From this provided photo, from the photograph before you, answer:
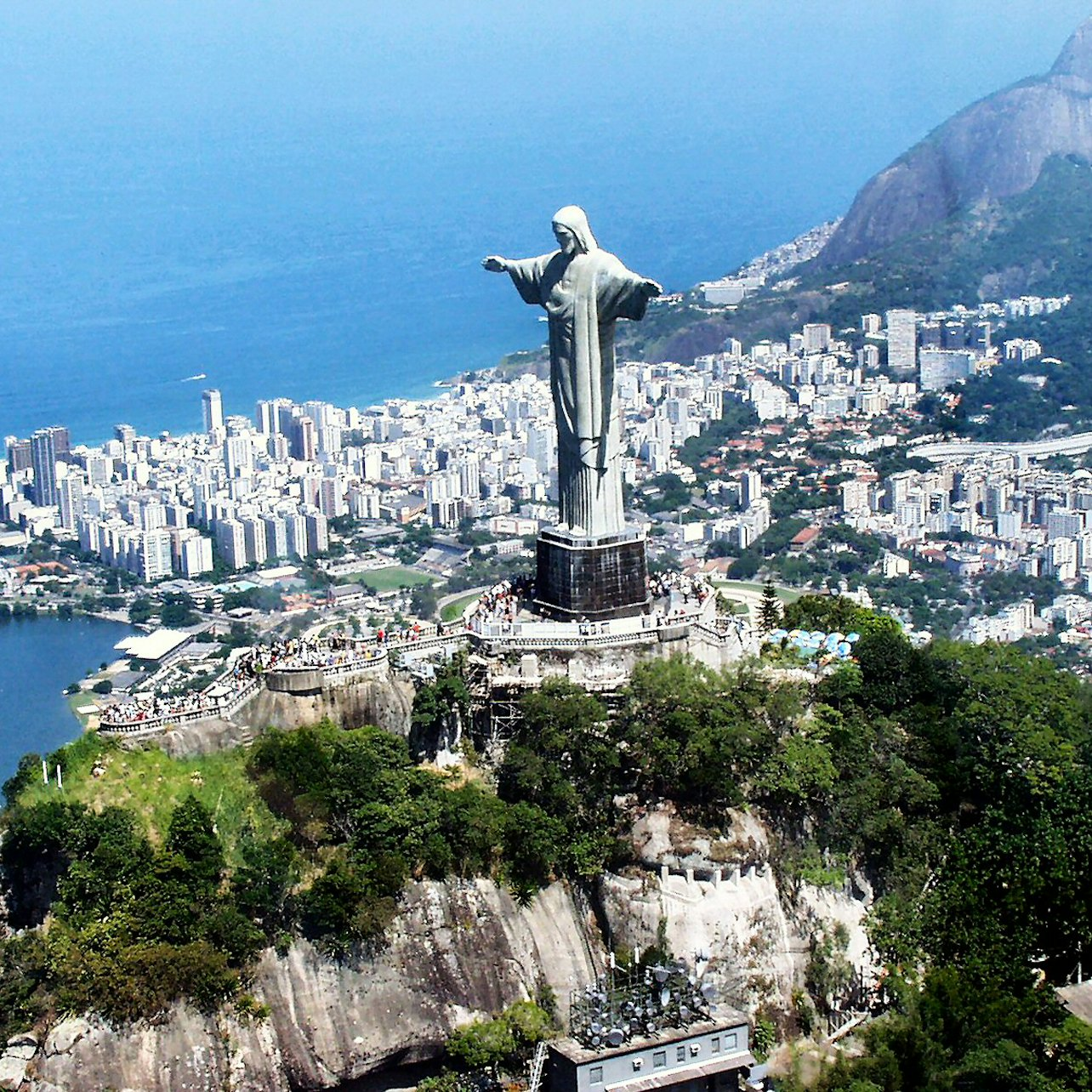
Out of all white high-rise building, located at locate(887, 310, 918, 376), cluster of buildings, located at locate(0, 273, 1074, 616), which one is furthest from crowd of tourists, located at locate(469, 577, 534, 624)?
white high-rise building, located at locate(887, 310, 918, 376)

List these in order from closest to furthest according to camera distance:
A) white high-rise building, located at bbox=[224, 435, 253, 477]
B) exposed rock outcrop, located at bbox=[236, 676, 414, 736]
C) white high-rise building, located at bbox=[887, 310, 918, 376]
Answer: exposed rock outcrop, located at bbox=[236, 676, 414, 736] → white high-rise building, located at bbox=[224, 435, 253, 477] → white high-rise building, located at bbox=[887, 310, 918, 376]

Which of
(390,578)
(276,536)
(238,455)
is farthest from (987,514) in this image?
(238,455)

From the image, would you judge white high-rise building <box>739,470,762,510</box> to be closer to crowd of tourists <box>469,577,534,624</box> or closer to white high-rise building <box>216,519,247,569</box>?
white high-rise building <box>216,519,247,569</box>

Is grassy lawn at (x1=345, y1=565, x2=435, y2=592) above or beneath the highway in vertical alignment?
beneath

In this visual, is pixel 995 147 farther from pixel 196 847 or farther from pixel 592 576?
pixel 196 847

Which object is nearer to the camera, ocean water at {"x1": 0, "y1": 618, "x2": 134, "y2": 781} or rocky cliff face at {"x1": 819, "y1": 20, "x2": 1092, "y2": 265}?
ocean water at {"x1": 0, "y1": 618, "x2": 134, "y2": 781}

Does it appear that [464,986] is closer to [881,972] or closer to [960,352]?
[881,972]
